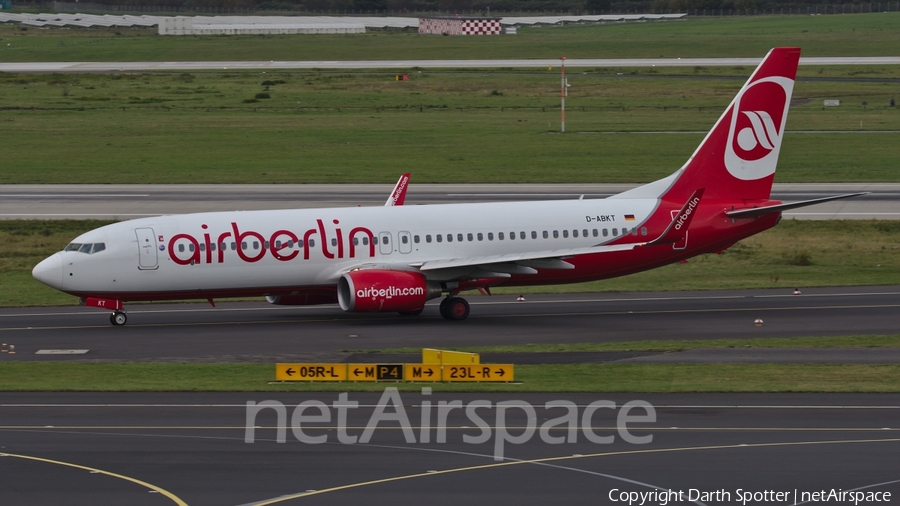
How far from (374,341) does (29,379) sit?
11.0 m

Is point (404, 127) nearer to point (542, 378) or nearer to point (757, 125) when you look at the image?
point (757, 125)

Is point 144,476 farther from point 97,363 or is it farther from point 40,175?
point 40,175

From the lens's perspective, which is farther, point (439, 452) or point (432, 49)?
point (432, 49)

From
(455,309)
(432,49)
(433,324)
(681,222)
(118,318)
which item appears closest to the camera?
(681,222)

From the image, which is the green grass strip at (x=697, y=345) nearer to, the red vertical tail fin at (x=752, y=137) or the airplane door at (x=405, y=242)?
the airplane door at (x=405, y=242)

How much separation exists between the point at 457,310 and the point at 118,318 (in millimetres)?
11991

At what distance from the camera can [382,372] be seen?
3241 cm

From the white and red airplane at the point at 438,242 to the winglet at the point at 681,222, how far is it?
0.05 m

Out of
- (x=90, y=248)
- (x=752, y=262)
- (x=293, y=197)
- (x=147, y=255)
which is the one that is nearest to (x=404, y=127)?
(x=293, y=197)

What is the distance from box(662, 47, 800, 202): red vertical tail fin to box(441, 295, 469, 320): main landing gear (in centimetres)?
1111

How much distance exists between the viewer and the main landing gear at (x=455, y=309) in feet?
143

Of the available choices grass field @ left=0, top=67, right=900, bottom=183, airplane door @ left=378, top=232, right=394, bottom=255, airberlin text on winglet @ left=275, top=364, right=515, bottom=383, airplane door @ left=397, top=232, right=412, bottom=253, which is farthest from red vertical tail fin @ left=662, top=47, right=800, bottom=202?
grass field @ left=0, top=67, right=900, bottom=183

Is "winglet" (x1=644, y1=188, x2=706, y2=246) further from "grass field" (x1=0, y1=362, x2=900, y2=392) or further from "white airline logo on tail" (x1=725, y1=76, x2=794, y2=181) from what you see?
"grass field" (x1=0, y1=362, x2=900, y2=392)

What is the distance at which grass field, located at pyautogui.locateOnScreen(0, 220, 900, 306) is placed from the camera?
50531 mm
